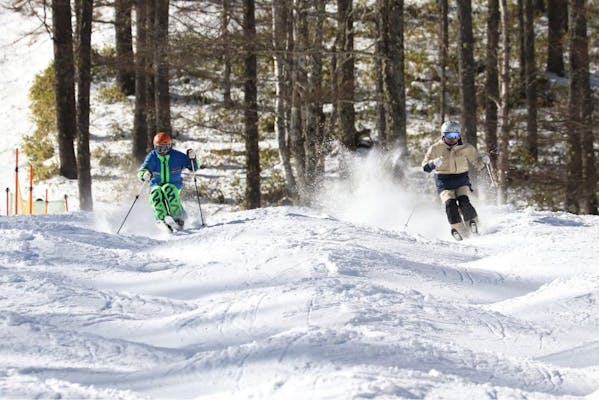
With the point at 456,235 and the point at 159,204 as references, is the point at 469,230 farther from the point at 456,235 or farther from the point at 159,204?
the point at 159,204

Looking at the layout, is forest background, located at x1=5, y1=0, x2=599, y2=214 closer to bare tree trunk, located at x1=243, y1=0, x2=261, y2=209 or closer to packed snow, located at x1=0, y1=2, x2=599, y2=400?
bare tree trunk, located at x1=243, y1=0, x2=261, y2=209

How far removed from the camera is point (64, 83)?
73.5 ft

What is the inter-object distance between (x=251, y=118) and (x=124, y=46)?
34.8 ft

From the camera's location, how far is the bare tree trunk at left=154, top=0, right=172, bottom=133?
18.1 metres

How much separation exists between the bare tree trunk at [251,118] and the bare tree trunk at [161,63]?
5.95 feet

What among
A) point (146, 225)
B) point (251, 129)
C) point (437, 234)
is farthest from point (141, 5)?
point (437, 234)

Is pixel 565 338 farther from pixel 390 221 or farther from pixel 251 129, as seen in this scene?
pixel 251 129

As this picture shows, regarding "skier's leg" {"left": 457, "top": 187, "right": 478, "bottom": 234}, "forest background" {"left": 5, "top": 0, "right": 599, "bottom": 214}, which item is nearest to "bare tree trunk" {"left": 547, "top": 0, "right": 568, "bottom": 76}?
"forest background" {"left": 5, "top": 0, "right": 599, "bottom": 214}

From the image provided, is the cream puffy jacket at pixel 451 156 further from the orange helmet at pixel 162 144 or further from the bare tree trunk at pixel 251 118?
the bare tree trunk at pixel 251 118

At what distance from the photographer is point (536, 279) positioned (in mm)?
8086

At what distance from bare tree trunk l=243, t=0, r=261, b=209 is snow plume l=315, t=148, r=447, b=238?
165cm

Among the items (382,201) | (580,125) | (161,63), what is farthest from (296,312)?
(161,63)

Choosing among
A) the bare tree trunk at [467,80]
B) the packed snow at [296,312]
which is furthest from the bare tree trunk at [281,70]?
the packed snow at [296,312]

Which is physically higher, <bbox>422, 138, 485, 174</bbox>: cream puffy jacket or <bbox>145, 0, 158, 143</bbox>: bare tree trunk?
<bbox>145, 0, 158, 143</bbox>: bare tree trunk
